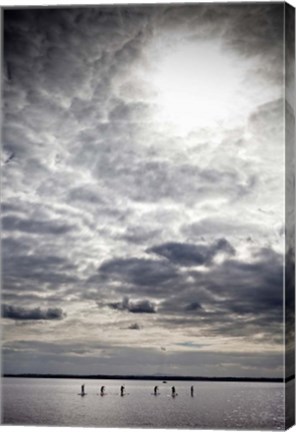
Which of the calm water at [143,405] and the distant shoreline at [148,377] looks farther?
the distant shoreline at [148,377]

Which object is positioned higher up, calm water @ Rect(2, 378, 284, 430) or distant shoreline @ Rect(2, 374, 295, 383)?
distant shoreline @ Rect(2, 374, 295, 383)

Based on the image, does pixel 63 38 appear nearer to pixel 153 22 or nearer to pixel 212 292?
pixel 153 22

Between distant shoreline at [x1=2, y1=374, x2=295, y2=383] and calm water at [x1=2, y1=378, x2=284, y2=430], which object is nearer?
calm water at [x1=2, y1=378, x2=284, y2=430]

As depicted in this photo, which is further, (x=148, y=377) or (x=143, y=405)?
(x=148, y=377)

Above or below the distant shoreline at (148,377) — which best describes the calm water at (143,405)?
below

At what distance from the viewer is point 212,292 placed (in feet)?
38.9

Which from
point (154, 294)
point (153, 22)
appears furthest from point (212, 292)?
point (153, 22)

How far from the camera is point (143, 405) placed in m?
11.8

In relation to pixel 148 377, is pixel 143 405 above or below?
below

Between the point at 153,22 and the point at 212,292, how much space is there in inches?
128

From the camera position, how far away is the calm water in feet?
37.8

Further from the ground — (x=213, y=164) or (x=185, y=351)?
(x=213, y=164)

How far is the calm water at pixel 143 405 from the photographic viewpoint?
11.5 m

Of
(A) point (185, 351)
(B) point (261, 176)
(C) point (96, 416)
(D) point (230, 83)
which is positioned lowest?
(C) point (96, 416)
